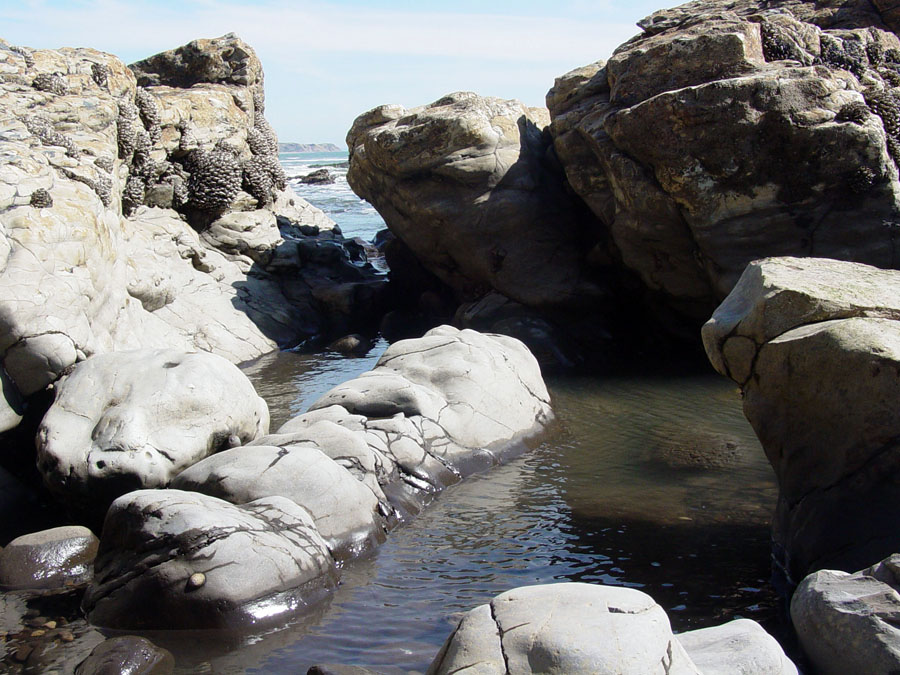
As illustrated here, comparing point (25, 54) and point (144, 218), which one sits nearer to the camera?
point (25, 54)

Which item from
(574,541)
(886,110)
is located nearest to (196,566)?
(574,541)

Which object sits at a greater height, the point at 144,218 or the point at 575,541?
the point at 144,218

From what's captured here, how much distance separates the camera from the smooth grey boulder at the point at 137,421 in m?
6.71

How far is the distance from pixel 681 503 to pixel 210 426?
4037 mm

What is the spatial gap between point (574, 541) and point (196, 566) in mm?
2866

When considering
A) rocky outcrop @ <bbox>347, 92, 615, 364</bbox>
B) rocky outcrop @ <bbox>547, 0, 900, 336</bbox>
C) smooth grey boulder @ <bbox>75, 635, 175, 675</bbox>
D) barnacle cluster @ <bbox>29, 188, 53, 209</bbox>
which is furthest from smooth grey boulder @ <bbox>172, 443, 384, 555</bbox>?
rocky outcrop @ <bbox>347, 92, 615, 364</bbox>

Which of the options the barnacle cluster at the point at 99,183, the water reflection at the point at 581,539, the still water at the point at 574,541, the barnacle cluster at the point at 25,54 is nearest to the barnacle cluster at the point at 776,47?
the still water at the point at 574,541

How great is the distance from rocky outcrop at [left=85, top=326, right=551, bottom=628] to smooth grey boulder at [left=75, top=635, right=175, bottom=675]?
0.40 meters

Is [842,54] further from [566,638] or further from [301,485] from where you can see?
[566,638]

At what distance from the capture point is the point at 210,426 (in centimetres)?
740

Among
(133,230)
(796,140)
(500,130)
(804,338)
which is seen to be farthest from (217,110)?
(804,338)

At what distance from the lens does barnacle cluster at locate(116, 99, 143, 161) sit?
1379 centimetres

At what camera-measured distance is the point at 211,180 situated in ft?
51.1

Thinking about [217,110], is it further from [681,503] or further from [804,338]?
[804,338]
